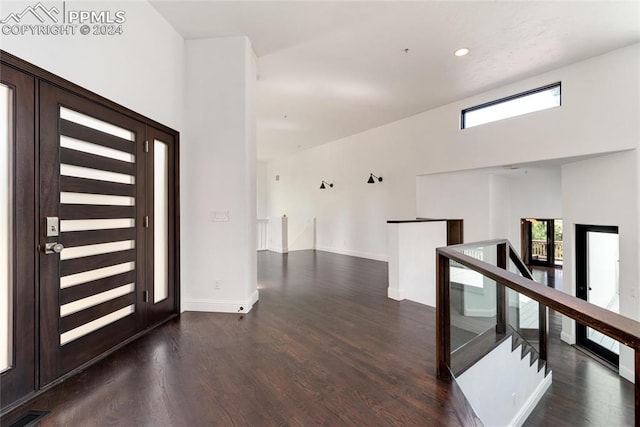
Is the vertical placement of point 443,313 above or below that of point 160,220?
below

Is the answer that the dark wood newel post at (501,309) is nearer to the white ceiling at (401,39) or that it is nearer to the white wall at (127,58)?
the white ceiling at (401,39)

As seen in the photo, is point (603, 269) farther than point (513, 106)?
No

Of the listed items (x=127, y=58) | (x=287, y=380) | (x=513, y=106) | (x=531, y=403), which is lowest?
(x=531, y=403)

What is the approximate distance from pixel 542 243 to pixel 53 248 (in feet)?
36.8

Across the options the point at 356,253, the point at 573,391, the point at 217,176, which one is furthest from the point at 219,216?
the point at 356,253

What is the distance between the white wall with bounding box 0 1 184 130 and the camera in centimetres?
206

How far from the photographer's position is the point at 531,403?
2.31 metres

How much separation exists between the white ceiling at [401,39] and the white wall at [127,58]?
0.86ft

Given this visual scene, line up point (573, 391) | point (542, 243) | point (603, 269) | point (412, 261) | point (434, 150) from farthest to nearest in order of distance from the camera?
point (542, 243), point (434, 150), point (412, 261), point (603, 269), point (573, 391)

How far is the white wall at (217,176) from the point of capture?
3555 mm

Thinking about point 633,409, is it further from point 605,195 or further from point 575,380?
point 605,195

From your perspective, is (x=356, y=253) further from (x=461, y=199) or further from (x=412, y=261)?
(x=412, y=261)

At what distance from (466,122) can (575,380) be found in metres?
4.79

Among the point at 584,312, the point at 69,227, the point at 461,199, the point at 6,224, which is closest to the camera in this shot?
the point at 584,312
